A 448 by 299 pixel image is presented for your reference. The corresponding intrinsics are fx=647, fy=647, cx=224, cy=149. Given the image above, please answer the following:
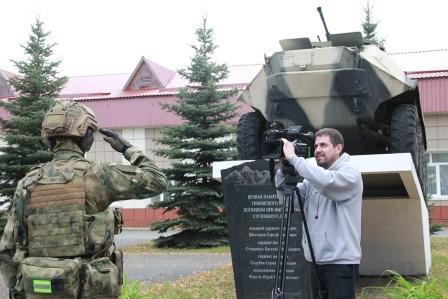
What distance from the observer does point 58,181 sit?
3461 millimetres

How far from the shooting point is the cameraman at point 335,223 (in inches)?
159

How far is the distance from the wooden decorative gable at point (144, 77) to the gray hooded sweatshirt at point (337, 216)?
21501mm

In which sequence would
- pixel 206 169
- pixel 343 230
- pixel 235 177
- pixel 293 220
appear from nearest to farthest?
pixel 343 230, pixel 293 220, pixel 235 177, pixel 206 169

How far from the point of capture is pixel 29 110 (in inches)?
672

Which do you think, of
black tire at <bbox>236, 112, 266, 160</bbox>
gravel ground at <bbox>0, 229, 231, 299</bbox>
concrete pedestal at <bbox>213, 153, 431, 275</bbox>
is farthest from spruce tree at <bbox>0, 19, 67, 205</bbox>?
concrete pedestal at <bbox>213, 153, 431, 275</bbox>

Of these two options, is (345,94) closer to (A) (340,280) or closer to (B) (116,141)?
(A) (340,280)

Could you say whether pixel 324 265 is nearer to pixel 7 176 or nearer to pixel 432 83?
pixel 7 176

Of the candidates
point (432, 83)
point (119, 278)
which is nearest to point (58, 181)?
point (119, 278)

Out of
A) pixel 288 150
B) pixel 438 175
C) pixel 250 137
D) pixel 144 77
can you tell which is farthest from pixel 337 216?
pixel 144 77

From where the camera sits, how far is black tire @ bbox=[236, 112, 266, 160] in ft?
28.5

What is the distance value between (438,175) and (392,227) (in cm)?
1543

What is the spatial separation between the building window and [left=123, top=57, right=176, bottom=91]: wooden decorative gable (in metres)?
10.4

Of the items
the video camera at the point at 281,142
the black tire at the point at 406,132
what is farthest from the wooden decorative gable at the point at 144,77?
the video camera at the point at 281,142

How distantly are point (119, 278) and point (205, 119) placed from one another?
40.0 feet
